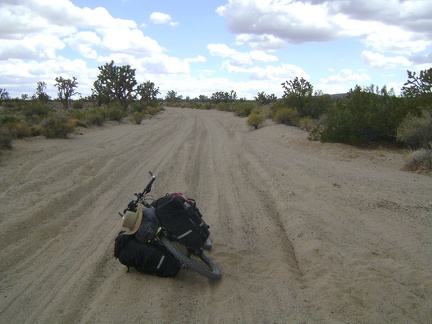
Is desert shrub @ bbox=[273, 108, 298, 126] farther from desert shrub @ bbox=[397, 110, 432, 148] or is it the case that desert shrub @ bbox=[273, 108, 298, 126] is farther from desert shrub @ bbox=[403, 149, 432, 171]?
desert shrub @ bbox=[403, 149, 432, 171]

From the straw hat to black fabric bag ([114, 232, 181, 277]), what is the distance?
134 mm

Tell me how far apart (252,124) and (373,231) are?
1931 centimetres

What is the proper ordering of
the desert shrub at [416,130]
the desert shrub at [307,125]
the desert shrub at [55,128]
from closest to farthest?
the desert shrub at [416,130], the desert shrub at [55,128], the desert shrub at [307,125]

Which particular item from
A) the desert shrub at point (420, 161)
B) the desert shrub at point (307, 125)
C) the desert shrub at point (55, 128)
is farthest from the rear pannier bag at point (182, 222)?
the desert shrub at point (307, 125)

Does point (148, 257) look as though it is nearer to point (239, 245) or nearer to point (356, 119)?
point (239, 245)

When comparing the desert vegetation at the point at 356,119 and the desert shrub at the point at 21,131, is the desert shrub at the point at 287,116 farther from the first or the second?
the desert shrub at the point at 21,131

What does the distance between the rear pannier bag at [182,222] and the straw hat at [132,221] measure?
251mm

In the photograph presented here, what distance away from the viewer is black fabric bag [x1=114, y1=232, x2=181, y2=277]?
15.2ft

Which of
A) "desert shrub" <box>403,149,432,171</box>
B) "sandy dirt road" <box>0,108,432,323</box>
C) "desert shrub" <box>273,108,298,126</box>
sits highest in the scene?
"desert shrub" <box>273,108,298,126</box>

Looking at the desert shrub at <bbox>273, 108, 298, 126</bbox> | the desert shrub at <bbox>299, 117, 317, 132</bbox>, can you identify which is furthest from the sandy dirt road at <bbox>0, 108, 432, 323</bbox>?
the desert shrub at <bbox>273, 108, 298, 126</bbox>

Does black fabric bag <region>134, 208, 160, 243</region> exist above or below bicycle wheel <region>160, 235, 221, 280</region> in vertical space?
above

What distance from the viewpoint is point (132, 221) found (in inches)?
188

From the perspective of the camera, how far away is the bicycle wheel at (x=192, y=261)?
4566mm

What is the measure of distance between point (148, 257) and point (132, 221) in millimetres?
474
